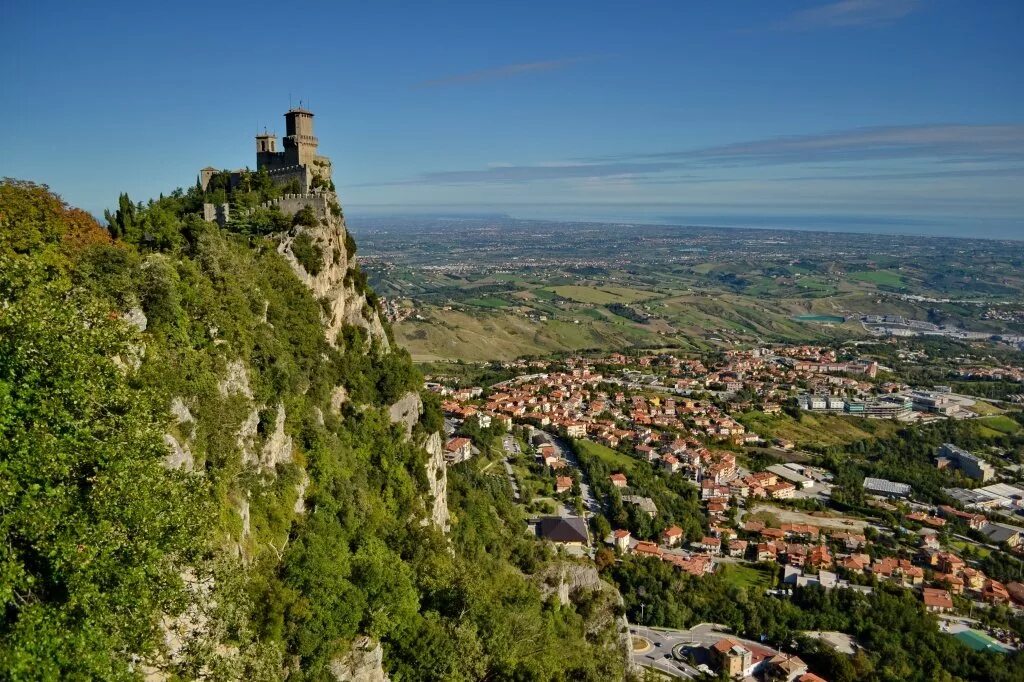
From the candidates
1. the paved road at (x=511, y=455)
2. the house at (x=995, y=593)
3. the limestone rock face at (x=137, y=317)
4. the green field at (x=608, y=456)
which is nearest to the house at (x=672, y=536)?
the green field at (x=608, y=456)

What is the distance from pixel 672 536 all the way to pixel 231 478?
127 ft

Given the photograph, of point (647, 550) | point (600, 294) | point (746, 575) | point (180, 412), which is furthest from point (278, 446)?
point (600, 294)

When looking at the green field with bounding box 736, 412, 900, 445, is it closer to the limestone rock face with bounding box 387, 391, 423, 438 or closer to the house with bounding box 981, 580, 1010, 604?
the house with bounding box 981, 580, 1010, 604

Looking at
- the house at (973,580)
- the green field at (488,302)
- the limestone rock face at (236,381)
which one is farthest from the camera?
the green field at (488,302)

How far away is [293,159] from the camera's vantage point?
3025 cm

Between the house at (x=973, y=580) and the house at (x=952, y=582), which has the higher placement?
the house at (x=952, y=582)

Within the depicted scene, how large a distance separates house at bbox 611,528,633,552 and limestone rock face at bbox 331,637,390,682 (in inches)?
1174

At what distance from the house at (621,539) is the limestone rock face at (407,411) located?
Result: 69.6 ft

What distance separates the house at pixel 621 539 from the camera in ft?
145

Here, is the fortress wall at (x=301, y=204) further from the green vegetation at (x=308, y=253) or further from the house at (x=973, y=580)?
the house at (x=973, y=580)

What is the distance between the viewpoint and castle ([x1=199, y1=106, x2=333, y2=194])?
29.4 meters

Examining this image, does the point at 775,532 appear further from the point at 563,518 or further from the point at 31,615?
the point at 31,615

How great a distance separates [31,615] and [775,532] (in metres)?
49.8

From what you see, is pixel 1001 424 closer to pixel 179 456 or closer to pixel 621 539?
pixel 621 539
